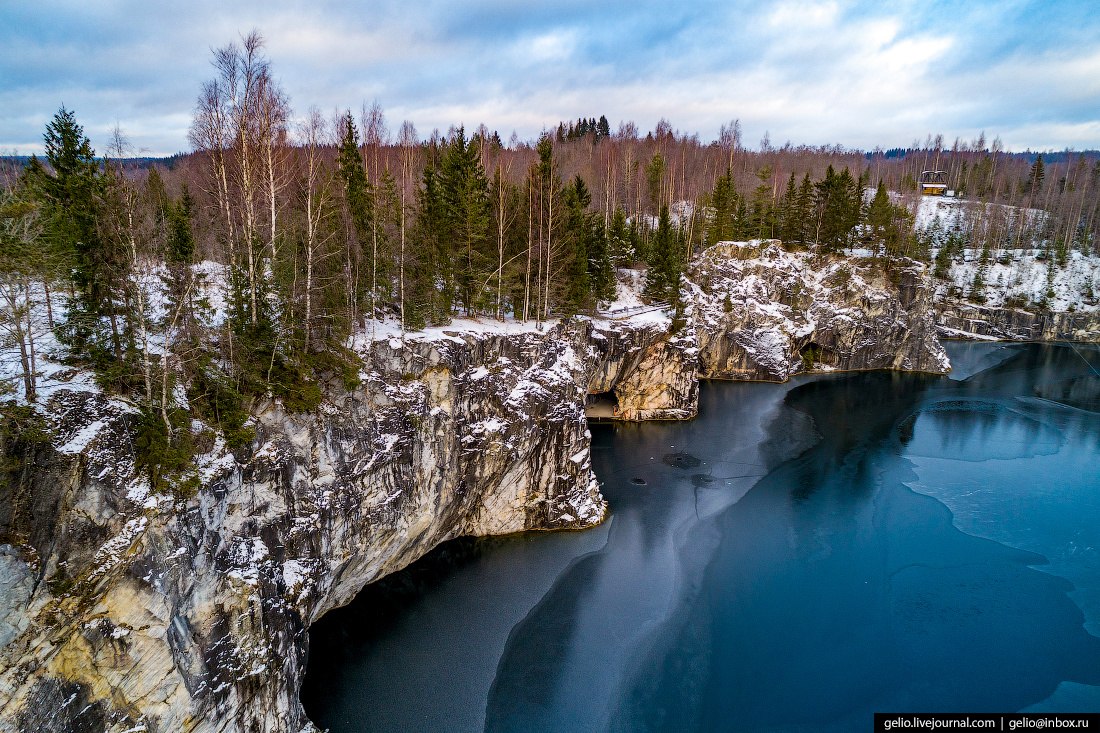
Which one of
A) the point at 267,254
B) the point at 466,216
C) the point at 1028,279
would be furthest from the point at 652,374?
the point at 1028,279

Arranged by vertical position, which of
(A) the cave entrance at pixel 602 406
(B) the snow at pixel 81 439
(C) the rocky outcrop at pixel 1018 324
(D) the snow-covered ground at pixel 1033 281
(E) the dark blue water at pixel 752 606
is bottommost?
(E) the dark blue water at pixel 752 606

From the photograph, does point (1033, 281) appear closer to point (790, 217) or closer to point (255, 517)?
point (790, 217)

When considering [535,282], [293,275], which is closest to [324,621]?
[293,275]

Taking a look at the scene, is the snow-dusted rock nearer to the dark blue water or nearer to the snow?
the snow

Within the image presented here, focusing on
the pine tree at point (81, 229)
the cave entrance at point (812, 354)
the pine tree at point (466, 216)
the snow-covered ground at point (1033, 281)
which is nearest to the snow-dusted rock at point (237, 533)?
the pine tree at point (81, 229)

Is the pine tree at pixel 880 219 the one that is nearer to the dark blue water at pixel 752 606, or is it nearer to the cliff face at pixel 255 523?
the dark blue water at pixel 752 606

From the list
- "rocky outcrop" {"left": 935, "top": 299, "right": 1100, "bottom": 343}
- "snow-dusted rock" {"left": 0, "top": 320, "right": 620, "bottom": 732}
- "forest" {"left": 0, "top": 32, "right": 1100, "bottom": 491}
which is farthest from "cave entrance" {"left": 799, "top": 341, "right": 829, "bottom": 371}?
"snow-dusted rock" {"left": 0, "top": 320, "right": 620, "bottom": 732}

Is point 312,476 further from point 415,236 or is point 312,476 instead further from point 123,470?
point 415,236
